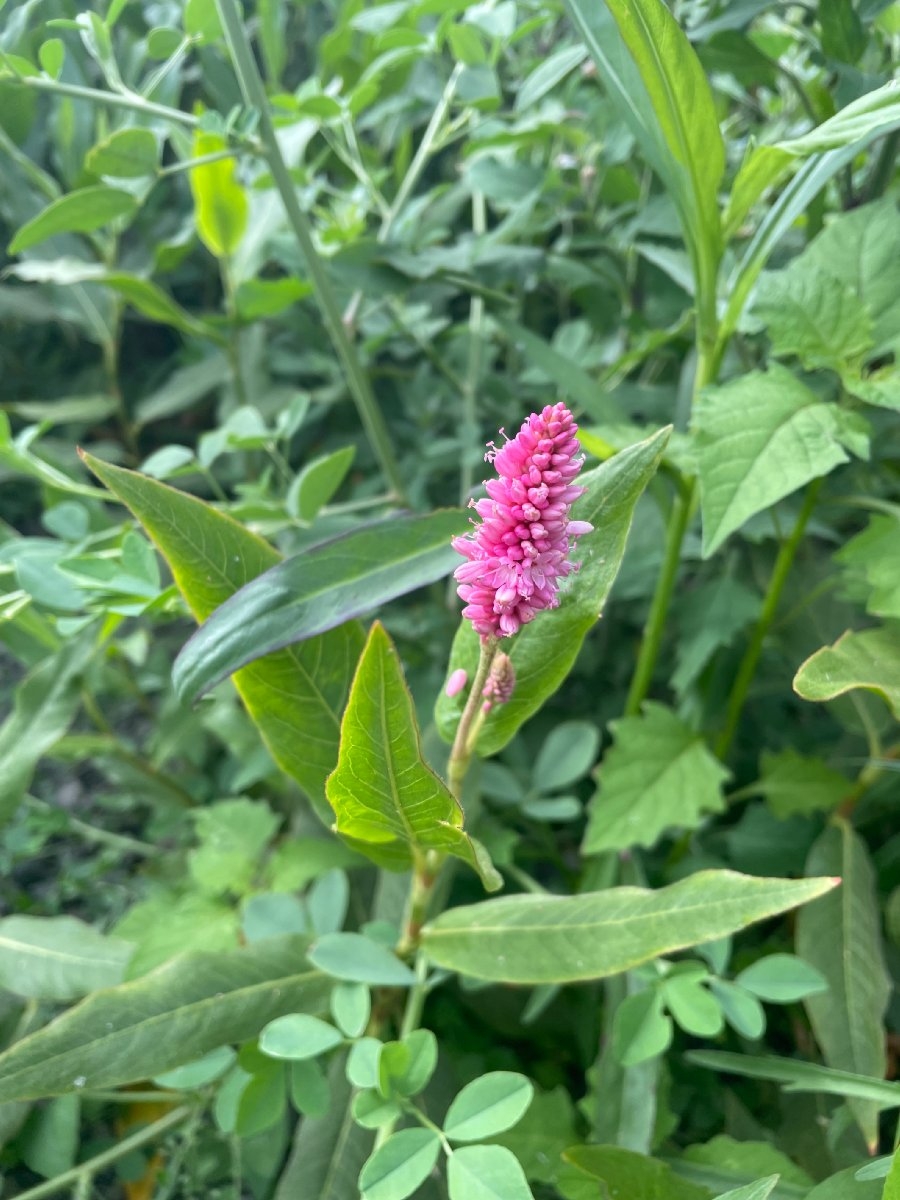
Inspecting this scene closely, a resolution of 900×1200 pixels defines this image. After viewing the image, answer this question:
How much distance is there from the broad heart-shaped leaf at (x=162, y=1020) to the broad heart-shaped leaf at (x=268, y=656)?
0.11m

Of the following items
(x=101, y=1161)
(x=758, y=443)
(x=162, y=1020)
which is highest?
(x=758, y=443)

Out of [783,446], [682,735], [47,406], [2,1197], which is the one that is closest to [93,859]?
[2,1197]

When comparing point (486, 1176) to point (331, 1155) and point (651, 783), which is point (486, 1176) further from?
point (651, 783)

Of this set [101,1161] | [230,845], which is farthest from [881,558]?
[101,1161]

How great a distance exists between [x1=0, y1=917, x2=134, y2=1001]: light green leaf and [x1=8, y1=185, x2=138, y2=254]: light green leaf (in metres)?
0.54

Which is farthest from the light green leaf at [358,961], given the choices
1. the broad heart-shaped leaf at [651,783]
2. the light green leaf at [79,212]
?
the light green leaf at [79,212]

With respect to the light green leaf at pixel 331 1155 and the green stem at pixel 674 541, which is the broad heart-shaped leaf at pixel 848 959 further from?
the light green leaf at pixel 331 1155

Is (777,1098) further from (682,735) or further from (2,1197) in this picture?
(2,1197)

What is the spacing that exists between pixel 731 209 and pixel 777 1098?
0.74 metres

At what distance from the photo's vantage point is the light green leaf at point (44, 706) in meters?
0.69

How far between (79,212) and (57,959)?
1.89 feet

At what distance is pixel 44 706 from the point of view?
72cm

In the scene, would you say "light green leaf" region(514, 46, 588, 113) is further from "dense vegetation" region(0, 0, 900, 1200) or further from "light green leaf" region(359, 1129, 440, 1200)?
"light green leaf" region(359, 1129, 440, 1200)

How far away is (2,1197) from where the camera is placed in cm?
71
